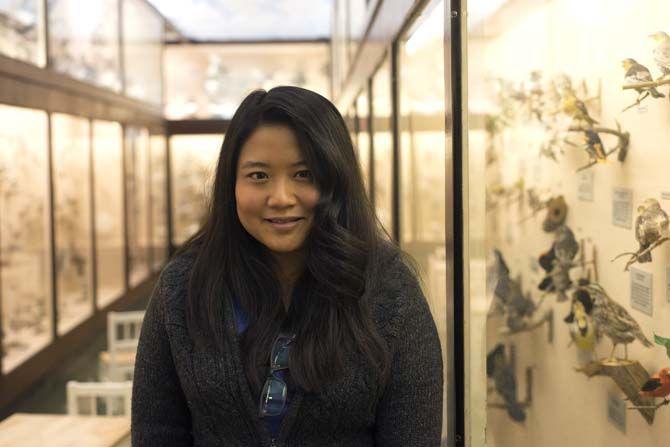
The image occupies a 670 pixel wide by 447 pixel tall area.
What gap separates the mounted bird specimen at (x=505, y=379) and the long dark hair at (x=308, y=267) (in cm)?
66

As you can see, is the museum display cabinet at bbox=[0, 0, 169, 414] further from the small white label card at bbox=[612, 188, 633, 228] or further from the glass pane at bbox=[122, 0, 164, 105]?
the small white label card at bbox=[612, 188, 633, 228]

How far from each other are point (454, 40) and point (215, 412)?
3.44ft

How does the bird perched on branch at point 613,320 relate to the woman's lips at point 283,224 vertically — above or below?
below

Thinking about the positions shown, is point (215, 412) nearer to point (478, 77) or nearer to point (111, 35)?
point (478, 77)

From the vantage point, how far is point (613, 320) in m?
1.61

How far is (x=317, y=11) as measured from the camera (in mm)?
10703

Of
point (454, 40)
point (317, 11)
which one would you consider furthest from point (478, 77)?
point (317, 11)

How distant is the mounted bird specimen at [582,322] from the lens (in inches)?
68.9

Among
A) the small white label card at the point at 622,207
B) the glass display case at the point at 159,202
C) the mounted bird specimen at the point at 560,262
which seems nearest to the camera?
the small white label card at the point at 622,207

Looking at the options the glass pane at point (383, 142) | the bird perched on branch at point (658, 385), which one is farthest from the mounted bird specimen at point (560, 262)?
the glass pane at point (383, 142)

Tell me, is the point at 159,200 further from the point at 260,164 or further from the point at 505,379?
the point at 260,164

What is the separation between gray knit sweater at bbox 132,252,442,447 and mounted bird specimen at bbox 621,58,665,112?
1.73 ft

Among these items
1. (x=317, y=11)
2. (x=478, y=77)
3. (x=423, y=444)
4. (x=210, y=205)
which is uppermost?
(x=317, y=11)

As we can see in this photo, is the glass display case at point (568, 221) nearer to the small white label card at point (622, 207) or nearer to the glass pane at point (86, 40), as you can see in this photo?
the small white label card at point (622, 207)
